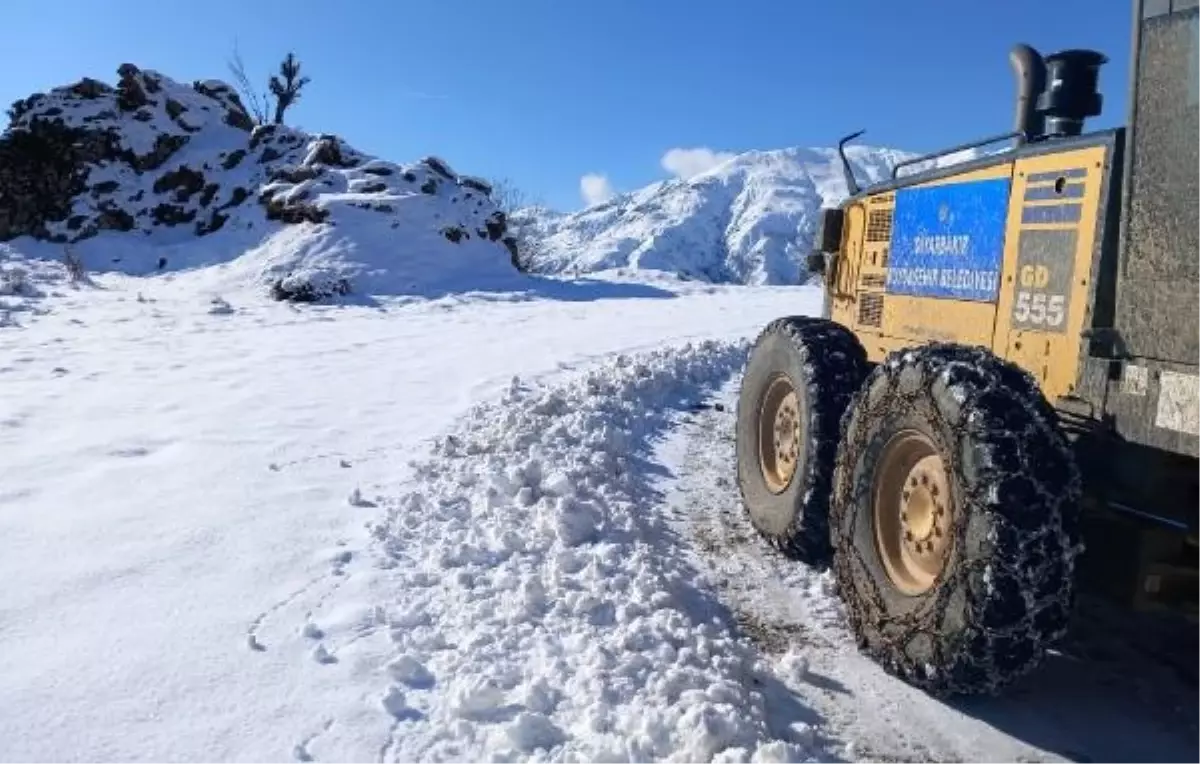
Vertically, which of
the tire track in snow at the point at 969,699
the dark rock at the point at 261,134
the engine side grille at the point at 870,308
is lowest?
the tire track in snow at the point at 969,699

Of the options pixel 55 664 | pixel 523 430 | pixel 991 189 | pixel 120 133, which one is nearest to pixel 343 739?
pixel 55 664

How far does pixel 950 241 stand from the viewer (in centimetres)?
419

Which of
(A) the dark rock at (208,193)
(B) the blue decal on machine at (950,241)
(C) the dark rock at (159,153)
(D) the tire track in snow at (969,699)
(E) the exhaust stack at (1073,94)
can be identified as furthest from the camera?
(C) the dark rock at (159,153)

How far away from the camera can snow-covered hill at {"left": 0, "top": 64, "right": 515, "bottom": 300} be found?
17864mm

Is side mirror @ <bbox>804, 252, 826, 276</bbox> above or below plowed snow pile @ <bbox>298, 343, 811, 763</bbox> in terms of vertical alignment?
above

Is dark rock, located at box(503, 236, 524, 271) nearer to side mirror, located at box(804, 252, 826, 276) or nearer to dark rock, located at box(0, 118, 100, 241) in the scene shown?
dark rock, located at box(0, 118, 100, 241)

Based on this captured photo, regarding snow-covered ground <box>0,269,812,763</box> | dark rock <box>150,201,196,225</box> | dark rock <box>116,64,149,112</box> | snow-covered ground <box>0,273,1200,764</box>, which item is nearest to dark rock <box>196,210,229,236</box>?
dark rock <box>150,201,196,225</box>

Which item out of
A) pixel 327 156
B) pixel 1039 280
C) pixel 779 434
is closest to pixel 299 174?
pixel 327 156

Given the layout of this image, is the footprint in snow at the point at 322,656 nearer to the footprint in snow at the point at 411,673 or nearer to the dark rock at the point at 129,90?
the footprint in snow at the point at 411,673

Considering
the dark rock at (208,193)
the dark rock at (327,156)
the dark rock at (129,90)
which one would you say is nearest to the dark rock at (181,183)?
the dark rock at (208,193)

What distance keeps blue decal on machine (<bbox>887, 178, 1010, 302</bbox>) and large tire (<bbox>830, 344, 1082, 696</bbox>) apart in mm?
705

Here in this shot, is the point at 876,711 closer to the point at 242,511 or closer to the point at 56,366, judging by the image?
the point at 242,511

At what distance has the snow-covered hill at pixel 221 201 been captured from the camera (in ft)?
58.6

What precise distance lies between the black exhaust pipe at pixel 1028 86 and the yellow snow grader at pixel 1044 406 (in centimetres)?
19
